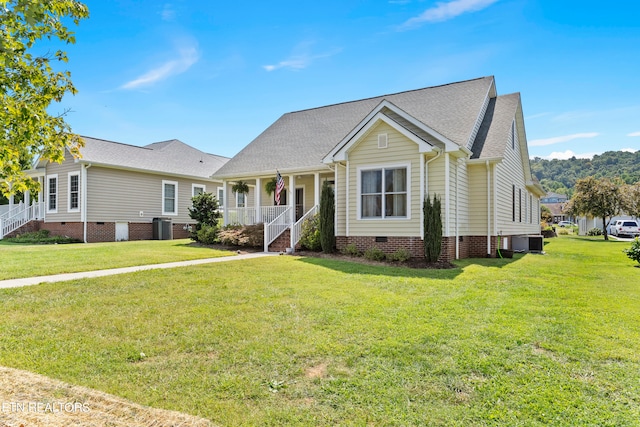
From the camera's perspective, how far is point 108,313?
5.61 m

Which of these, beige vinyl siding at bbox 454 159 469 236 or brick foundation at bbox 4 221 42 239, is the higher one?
beige vinyl siding at bbox 454 159 469 236

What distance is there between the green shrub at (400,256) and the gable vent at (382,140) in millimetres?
3451

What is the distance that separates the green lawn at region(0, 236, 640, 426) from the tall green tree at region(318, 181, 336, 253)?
533 centimetres

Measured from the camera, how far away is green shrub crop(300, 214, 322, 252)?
13.8 meters

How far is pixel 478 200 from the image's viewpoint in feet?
46.6

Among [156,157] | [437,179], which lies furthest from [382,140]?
[156,157]

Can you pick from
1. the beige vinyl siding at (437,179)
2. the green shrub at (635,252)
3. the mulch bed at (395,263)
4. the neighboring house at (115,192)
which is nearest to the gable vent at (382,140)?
the beige vinyl siding at (437,179)

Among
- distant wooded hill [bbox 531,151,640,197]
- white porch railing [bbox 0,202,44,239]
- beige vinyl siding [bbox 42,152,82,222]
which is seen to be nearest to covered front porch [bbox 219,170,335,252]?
beige vinyl siding [bbox 42,152,82,222]

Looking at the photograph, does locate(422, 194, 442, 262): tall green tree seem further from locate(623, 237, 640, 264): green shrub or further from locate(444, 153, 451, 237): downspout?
locate(623, 237, 640, 264): green shrub

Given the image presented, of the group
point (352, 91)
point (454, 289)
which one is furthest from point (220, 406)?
point (352, 91)

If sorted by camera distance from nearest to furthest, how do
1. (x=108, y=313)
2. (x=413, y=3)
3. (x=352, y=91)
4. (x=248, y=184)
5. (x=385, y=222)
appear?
1. (x=108, y=313)
2. (x=413, y=3)
3. (x=385, y=222)
4. (x=248, y=184)
5. (x=352, y=91)

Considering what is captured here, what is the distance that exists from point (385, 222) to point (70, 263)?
9.17m

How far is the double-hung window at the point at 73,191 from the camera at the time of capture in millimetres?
20172

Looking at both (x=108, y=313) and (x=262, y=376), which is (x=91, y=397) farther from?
(x=108, y=313)
